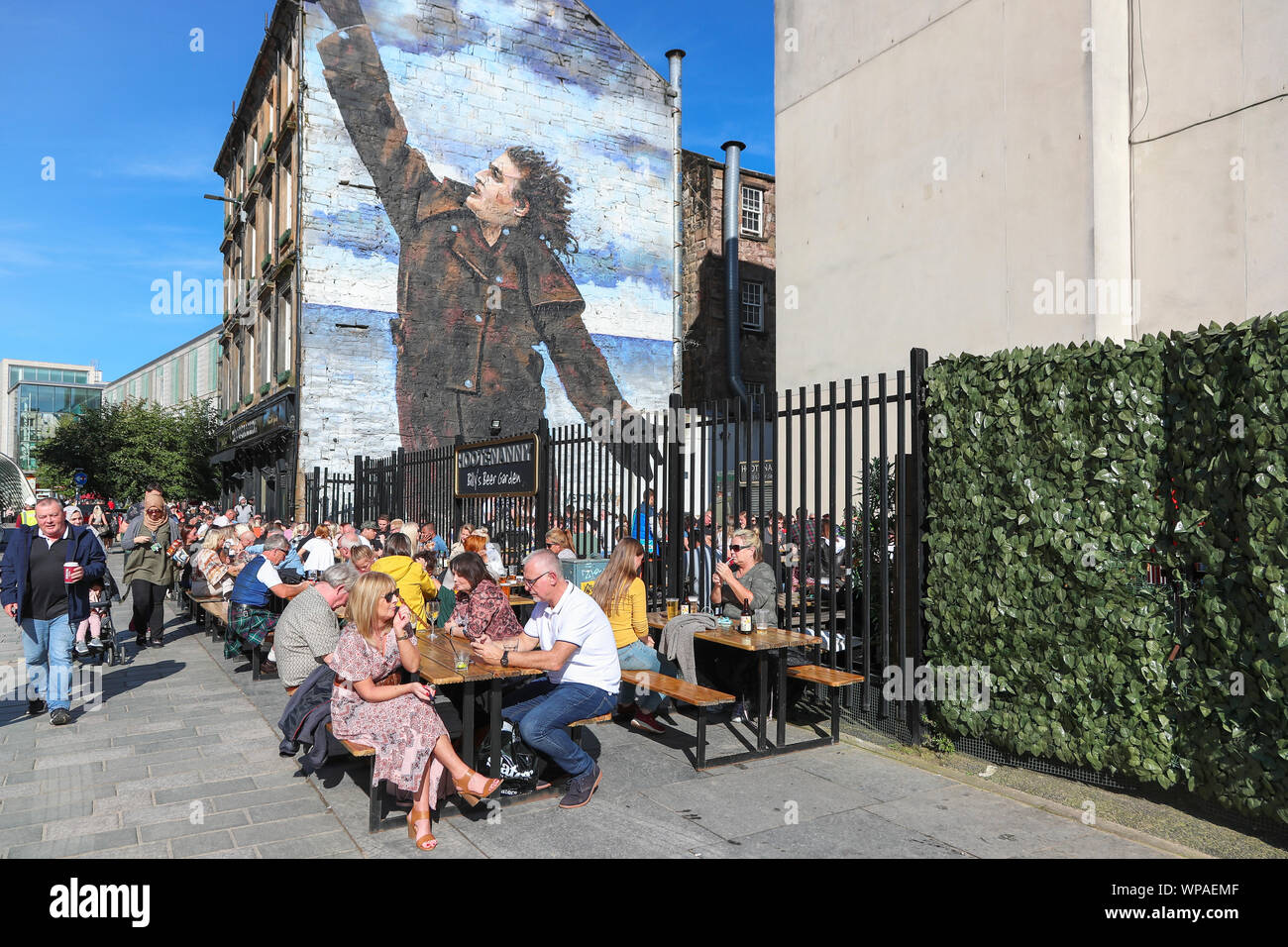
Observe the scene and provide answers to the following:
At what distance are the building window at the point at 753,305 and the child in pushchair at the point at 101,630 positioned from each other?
21157 millimetres

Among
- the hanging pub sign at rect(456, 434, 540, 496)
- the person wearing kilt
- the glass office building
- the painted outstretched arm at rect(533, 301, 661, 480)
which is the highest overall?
the glass office building

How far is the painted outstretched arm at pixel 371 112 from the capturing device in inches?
822

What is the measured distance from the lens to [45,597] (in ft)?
24.9

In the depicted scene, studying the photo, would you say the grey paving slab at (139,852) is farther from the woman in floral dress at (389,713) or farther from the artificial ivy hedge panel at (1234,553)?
the artificial ivy hedge panel at (1234,553)

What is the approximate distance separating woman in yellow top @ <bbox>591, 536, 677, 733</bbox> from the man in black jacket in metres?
4.65

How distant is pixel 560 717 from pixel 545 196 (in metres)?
19.9

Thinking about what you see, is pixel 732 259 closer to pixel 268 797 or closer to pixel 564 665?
pixel 564 665

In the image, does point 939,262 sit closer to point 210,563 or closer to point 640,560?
point 640,560

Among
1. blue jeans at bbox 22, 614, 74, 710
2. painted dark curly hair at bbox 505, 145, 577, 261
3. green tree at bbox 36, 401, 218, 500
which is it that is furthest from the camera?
green tree at bbox 36, 401, 218, 500

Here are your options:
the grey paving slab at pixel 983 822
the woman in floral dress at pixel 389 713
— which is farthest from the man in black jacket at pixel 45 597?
the grey paving slab at pixel 983 822

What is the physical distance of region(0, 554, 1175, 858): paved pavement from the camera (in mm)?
4762

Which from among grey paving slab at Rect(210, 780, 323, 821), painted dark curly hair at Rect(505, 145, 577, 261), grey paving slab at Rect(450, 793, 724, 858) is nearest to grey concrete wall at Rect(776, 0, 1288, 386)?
grey paving slab at Rect(450, 793, 724, 858)

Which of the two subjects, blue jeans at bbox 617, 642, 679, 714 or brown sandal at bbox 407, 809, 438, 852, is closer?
brown sandal at bbox 407, 809, 438, 852

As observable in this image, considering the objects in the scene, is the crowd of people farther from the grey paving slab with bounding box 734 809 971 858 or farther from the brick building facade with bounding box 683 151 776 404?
the brick building facade with bounding box 683 151 776 404
